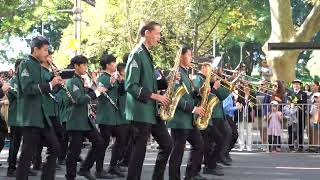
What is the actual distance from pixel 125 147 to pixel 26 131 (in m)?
3.48

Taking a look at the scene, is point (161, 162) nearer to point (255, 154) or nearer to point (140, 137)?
point (140, 137)

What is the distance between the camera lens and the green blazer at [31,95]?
25.2ft

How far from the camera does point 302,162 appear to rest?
1314cm

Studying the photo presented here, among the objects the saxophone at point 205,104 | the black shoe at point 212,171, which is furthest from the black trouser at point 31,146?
the black shoe at point 212,171

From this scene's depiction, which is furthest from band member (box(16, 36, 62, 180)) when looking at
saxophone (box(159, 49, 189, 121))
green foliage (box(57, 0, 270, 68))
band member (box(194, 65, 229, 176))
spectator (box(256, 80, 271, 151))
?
green foliage (box(57, 0, 270, 68))

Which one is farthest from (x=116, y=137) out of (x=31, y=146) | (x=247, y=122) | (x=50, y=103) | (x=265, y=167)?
(x=247, y=122)

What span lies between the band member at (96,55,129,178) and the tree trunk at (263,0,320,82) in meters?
14.0

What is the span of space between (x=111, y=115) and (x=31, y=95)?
2596mm

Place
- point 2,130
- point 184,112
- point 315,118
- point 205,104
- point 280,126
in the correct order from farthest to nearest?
point 280,126
point 315,118
point 2,130
point 205,104
point 184,112

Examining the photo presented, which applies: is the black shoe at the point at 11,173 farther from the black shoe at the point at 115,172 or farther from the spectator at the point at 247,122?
the spectator at the point at 247,122

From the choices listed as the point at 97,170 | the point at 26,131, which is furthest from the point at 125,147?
the point at 26,131

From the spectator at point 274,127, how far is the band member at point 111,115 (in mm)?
6143

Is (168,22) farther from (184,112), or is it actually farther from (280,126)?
(184,112)

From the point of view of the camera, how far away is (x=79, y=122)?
927cm
